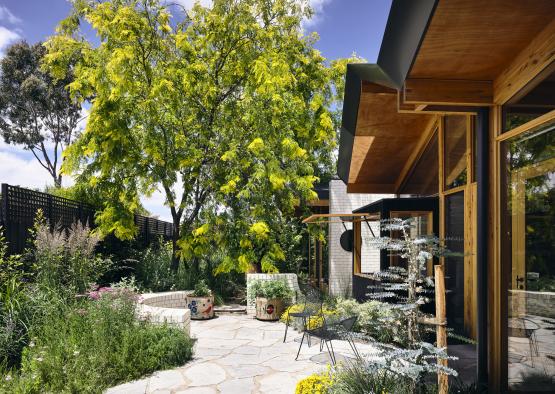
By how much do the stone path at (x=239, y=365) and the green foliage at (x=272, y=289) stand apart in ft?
3.34

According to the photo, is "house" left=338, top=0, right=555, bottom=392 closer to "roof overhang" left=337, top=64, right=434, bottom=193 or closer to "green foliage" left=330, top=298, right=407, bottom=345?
"roof overhang" left=337, top=64, right=434, bottom=193

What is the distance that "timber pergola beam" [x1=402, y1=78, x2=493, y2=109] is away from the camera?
4168 mm

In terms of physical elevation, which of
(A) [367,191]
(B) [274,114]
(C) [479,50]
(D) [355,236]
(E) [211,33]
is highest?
(E) [211,33]

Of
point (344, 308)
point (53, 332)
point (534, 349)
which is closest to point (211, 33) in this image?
point (344, 308)

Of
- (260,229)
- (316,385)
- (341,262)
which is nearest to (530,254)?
(316,385)

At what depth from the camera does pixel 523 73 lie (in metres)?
3.66

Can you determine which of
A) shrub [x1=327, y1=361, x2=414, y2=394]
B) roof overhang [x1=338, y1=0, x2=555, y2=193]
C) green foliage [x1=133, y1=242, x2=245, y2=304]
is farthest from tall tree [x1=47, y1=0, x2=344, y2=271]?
shrub [x1=327, y1=361, x2=414, y2=394]

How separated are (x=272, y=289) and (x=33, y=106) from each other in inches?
812

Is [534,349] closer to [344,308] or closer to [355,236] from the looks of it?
[344,308]

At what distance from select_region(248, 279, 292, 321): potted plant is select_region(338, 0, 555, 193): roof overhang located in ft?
14.7

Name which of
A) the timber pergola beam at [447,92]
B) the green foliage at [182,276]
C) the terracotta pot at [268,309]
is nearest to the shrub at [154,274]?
the green foliage at [182,276]

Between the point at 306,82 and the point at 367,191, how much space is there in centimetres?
712

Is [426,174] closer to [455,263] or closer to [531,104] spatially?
[455,263]

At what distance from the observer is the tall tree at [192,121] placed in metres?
10.5
